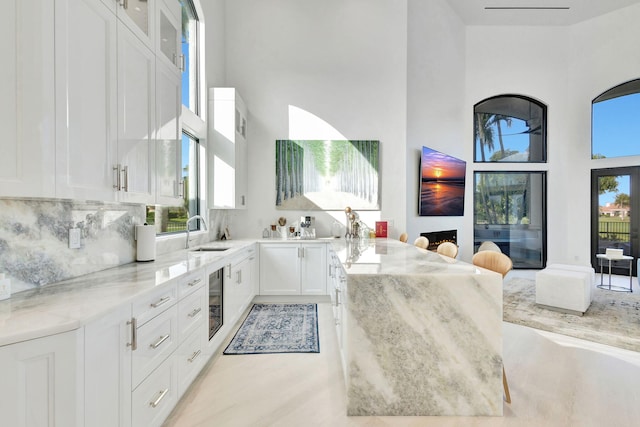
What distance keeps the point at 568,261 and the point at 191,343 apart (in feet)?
24.7

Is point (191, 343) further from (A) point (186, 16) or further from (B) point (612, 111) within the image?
(B) point (612, 111)

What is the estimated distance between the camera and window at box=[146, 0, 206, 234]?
11.6 ft

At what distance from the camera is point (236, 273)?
328cm

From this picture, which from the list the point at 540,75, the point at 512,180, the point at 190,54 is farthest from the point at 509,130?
the point at 190,54

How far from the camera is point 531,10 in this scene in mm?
6055

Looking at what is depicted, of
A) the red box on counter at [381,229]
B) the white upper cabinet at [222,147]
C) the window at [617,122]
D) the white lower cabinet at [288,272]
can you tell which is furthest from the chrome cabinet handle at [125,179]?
the window at [617,122]

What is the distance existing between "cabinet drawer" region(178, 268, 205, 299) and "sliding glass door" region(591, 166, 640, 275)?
25.2ft

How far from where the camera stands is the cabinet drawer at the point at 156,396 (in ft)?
4.76

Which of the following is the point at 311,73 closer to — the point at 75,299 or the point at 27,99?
the point at 27,99

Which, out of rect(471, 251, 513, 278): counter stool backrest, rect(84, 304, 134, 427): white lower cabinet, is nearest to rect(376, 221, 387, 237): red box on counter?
rect(471, 251, 513, 278): counter stool backrest

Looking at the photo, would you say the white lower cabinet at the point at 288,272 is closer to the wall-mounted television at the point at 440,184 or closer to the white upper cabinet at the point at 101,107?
the white upper cabinet at the point at 101,107

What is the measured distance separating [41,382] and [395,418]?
1763 millimetres

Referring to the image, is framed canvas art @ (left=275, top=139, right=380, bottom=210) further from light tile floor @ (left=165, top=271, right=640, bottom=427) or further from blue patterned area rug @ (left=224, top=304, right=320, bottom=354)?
light tile floor @ (left=165, top=271, right=640, bottom=427)

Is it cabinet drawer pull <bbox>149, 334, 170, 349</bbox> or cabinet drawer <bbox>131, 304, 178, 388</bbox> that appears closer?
cabinet drawer <bbox>131, 304, 178, 388</bbox>
